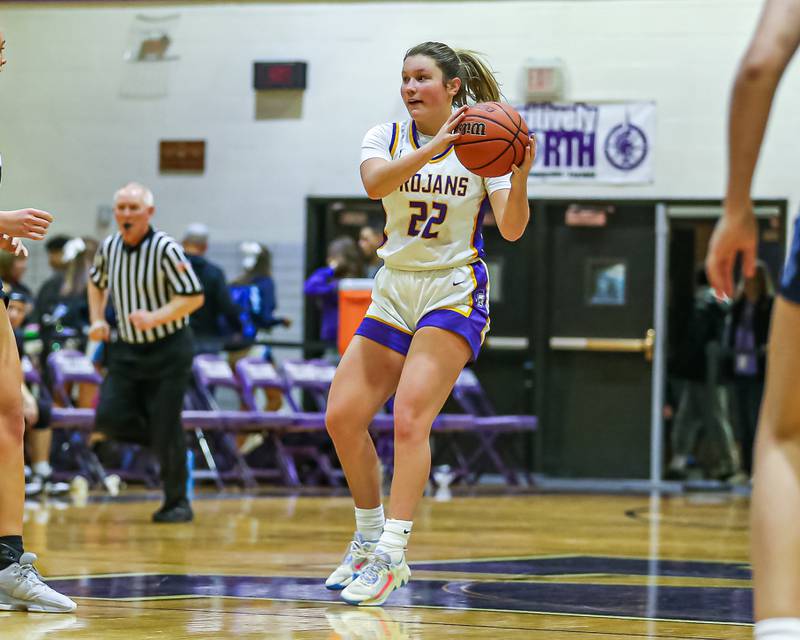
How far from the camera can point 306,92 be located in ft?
43.5

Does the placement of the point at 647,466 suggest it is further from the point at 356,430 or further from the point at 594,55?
the point at 356,430

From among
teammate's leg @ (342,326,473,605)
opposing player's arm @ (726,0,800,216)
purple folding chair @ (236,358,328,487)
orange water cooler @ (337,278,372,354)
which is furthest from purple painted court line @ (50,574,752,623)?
purple folding chair @ (236,358,328,487)

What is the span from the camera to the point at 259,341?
11695 mm

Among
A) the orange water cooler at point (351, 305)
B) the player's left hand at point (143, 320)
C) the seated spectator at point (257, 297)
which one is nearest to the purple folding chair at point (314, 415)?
the seated spectator at point (257, 297)

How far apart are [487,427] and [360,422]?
7260 millimetres

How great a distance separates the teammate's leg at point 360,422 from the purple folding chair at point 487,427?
676cm

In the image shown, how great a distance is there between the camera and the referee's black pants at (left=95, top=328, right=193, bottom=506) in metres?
7.79

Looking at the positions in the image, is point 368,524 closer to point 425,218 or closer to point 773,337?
point 425,218

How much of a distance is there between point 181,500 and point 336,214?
5883mm

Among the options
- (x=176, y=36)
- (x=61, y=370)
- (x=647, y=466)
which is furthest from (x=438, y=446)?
(x=176, y=36)

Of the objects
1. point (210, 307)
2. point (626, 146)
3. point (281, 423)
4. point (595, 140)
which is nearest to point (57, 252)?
point (210, 307)

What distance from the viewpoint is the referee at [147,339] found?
770 centimetres

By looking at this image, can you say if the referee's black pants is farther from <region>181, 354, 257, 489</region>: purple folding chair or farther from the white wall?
the white wall

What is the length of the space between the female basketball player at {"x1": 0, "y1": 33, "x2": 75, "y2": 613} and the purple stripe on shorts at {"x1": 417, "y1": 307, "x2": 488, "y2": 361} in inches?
46.8
